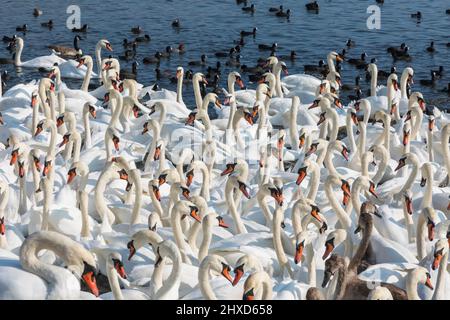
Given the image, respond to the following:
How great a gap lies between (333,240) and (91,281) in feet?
10.4

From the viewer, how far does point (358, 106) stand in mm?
19781

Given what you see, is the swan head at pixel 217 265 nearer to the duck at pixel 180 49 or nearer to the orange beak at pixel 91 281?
the orange beak at pixel 91 281

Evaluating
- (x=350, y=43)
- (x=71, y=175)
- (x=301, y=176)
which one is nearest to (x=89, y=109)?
(x=71, y=175)

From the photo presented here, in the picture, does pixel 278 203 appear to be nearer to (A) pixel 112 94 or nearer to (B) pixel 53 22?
(A) pixel 112 94

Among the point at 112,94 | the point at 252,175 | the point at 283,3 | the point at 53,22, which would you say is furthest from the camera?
the point at 283,3

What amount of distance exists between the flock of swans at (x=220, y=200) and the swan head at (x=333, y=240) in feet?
0.08

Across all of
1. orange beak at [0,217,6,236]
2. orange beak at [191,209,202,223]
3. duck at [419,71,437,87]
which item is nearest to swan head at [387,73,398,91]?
duck at [419,71,437,87]

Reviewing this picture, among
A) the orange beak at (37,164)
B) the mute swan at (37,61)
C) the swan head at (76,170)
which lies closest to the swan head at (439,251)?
the swan head at (76,170)

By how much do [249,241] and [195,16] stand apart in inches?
834

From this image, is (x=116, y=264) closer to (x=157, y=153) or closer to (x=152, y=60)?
(x=157, y=153)

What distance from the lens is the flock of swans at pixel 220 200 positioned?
11.7 meters

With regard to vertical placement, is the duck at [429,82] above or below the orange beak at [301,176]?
below

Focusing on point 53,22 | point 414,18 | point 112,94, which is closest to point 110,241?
point 112,94
